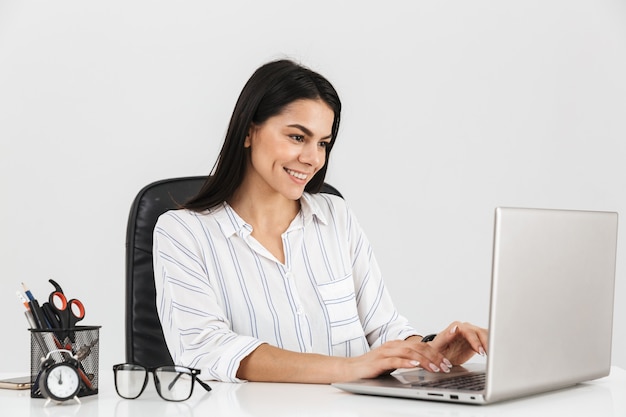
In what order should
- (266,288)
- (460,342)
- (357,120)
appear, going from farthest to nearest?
(357,120)
(266,288)
(460,342)

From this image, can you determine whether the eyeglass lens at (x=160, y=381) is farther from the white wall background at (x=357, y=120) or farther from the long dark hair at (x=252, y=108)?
the white wall background at (x=357, y=120)

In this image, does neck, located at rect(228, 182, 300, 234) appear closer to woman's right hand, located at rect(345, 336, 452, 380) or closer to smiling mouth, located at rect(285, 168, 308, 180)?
smiling mouth, located at rect(285, 168, 308, 180)

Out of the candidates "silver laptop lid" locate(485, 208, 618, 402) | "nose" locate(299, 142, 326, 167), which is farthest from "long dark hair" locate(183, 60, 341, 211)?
"silver laptop lid" locate(485, 208, 618, 402)

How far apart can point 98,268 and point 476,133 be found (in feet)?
5.18

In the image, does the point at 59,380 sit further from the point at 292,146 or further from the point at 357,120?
the point at 357,120

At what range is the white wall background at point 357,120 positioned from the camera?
336 cm

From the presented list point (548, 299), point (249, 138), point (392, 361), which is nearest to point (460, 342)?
point (392, 361)

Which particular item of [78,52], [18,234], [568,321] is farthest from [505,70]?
[568,321]

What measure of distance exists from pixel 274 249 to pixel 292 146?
0.25 metres

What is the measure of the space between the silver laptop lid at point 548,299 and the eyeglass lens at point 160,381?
1.52 feet

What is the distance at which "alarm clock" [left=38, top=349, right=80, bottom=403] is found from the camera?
1335mm

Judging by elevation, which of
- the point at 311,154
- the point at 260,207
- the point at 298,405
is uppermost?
the point at 311,154

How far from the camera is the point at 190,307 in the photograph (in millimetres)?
1856

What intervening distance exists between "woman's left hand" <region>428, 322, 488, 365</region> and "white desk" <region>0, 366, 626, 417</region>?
0.21m
